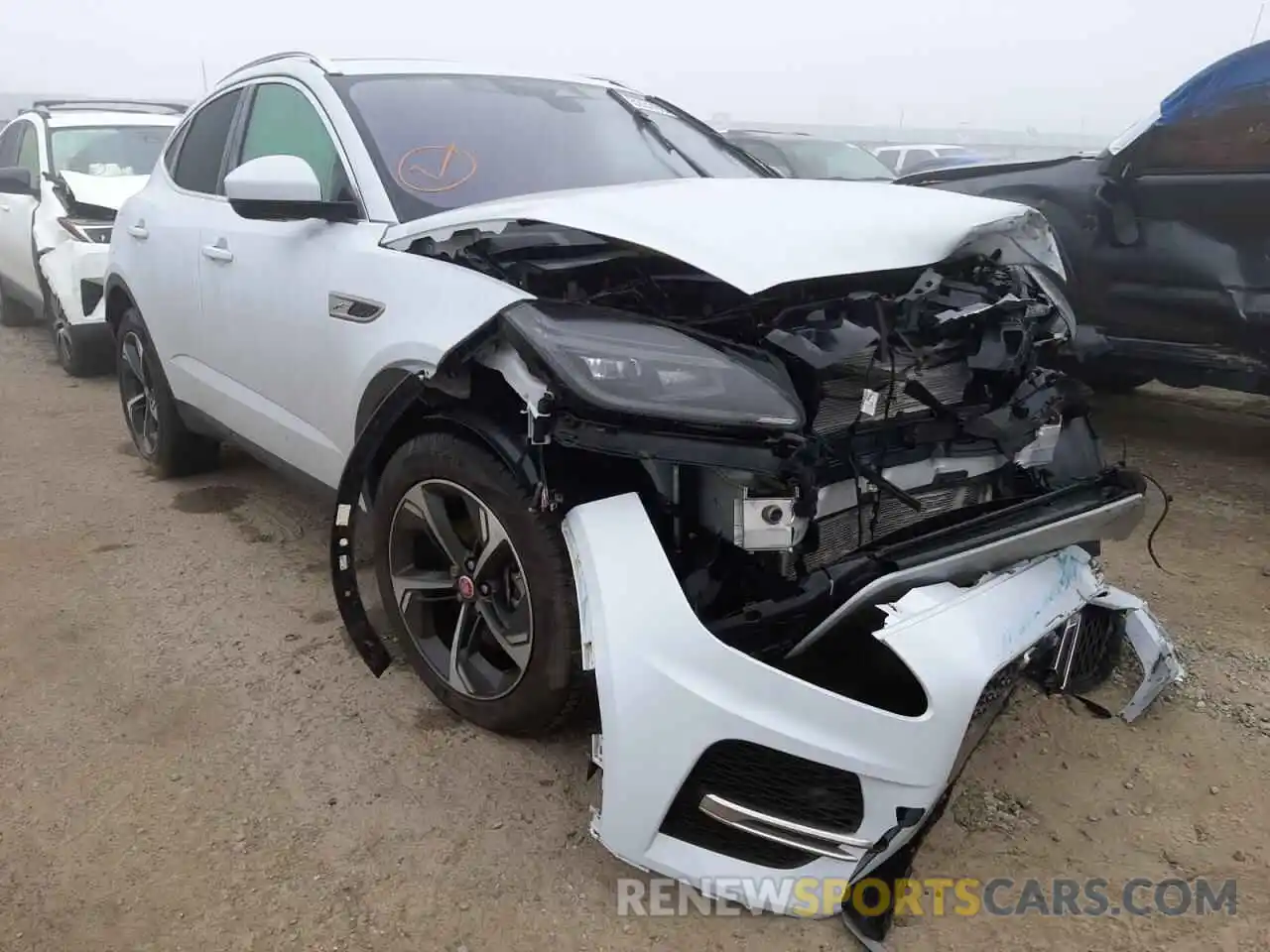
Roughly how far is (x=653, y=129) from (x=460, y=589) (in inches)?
76.7

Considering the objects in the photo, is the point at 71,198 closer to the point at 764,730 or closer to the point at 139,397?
the point at 139,397

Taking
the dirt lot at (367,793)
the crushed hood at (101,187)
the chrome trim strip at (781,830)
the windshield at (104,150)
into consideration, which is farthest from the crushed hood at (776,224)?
the windshield at (104,150)

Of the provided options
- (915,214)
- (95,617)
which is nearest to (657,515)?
(915,214)

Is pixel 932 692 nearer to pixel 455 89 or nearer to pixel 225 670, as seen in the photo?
pixel 225 670

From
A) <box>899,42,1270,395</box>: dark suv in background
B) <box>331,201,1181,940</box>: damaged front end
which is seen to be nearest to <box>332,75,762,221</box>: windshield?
<box>331,201,1181,940</box>: damaged front end

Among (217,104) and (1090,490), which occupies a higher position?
(217,104)

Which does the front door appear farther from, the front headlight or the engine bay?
the front headlight

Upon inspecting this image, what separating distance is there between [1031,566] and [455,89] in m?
2.35

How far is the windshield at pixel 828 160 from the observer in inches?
345

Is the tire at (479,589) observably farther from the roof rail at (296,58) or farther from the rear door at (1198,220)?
the rear door at (1198,220)

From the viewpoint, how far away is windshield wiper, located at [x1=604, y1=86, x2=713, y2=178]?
3424 mm

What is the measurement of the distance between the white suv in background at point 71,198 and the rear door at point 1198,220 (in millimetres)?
5925

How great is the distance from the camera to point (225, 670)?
295 cm

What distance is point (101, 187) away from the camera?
22.3 ft
